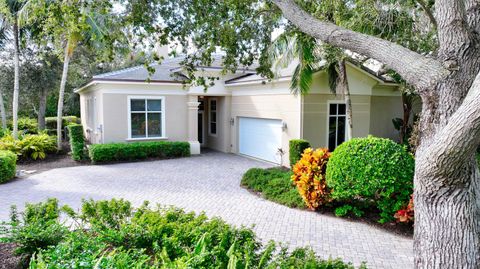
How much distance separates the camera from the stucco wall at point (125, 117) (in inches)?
615

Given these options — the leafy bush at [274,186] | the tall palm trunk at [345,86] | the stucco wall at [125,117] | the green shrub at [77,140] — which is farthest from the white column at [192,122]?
the tall palm trunk at [345,86]

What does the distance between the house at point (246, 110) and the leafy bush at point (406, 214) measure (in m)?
6.63

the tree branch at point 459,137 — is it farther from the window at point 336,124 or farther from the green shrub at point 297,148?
the window at point 336,124

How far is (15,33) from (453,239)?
18.2m

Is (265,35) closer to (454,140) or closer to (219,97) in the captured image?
(454,140)

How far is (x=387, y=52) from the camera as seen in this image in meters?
3.47

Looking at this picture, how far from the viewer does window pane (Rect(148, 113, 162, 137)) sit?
16.6m

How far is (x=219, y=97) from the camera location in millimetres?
18438

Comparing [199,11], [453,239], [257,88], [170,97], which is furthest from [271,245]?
[170,97]

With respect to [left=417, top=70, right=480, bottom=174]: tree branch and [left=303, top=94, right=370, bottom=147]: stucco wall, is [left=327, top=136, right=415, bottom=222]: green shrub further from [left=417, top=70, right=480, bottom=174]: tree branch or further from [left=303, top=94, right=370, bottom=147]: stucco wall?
[left=303, top=94, right=370, bottom=147]: stucco wall

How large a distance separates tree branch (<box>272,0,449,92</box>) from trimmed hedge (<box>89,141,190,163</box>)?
12333 mm

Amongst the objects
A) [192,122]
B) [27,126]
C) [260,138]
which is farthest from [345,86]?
[27,126]

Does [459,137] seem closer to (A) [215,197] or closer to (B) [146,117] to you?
(A) [215,197]

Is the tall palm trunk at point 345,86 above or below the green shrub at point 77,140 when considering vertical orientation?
above
